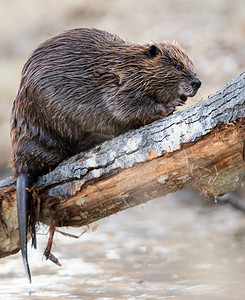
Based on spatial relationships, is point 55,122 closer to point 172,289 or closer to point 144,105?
point 144,105

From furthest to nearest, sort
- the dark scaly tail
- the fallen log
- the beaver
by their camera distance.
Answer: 1. the beaver
2. the dark scaly tail
3. the fallen log

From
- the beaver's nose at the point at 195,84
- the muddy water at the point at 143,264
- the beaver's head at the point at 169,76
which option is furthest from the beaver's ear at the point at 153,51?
the muddy water at the point at 143,264

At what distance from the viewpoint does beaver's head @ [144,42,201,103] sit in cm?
202

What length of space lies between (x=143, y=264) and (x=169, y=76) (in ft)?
4.62

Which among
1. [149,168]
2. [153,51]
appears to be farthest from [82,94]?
[149,168]

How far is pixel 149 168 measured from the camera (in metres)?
1.73

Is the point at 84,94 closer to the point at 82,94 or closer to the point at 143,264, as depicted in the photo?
the point at 82,94

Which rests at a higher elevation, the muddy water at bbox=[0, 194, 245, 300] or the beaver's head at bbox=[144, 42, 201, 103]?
the beaver's head at bbox=[144, 42, 201, 103]

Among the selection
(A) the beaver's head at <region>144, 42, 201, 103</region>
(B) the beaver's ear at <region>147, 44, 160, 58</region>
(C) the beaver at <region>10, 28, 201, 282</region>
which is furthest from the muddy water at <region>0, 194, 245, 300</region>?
(B) the beaver's ear at <region>147, 44, 160, 58</region>

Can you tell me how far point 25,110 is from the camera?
6.49 ft

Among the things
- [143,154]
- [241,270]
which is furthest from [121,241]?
[143,154]

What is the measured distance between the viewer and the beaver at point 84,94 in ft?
6.41

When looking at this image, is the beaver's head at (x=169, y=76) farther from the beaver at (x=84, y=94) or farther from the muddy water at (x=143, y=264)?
the muddy water at (x=143, y=264)

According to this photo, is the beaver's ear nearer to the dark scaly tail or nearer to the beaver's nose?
the beaver's nose
